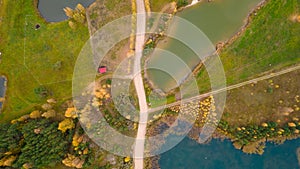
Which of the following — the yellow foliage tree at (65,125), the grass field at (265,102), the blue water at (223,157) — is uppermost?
the grass field at (265,102)

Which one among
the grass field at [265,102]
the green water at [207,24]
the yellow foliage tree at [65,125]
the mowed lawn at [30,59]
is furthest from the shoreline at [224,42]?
the yellow foliage tree at [65,125]

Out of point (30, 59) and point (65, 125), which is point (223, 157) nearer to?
point (65, 125)

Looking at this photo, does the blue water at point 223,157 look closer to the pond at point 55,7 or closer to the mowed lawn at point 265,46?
the mowed lawn at point 265,46

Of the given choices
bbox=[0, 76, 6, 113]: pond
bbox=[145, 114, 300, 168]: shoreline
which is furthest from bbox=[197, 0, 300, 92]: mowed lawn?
bbox=[0, 76, 6, 113]: pond

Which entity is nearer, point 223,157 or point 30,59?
point 30,59

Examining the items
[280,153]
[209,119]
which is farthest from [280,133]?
[209,119]

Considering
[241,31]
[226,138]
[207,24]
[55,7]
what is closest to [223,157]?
[226,138]
